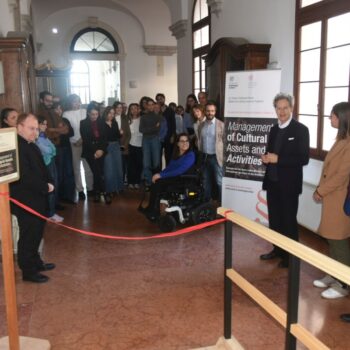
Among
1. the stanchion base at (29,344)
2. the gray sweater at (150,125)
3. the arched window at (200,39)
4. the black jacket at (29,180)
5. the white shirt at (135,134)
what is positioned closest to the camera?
the stanchion base at (29,344)

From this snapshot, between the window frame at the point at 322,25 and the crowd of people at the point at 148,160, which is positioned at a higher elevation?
the window frame at the point at 322,25

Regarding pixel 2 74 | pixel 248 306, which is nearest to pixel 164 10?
pixel 2 74

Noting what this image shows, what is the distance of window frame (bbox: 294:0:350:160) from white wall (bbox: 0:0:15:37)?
3.32 m

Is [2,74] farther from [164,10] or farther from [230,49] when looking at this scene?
[164,10]

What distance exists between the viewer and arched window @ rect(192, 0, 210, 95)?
771cm

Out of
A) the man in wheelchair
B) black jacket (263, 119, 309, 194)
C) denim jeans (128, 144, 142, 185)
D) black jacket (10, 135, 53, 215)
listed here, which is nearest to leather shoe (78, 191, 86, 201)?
denim jeans (128, 144, 142, 185)

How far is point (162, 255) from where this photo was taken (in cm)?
415

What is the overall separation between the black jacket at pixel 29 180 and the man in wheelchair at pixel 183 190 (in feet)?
5.66

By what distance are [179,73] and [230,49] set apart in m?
3.55

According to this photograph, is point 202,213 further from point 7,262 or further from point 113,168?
point 7,262

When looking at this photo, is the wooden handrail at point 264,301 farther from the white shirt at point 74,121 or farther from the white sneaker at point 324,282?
the white shirt at point 74,121

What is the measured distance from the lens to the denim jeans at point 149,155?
6.76 meters

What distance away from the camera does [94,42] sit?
13047 millimetres

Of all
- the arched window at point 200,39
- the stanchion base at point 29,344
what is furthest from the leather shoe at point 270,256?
the arched window at point 200,39
